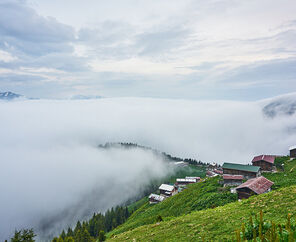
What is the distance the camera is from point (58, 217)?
192125 mm

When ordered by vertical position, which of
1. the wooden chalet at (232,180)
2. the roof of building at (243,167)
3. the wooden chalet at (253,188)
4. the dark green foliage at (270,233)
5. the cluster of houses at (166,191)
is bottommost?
the cluster of houses at (166,191)

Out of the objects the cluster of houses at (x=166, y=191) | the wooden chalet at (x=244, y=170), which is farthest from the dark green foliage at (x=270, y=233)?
the cluster of houses at (x=166, y=191)

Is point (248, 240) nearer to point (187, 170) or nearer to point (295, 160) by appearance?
point (295, 160)

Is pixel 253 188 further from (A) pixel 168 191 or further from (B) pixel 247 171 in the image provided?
(A) pixel 168 191

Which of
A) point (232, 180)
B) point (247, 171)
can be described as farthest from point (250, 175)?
point (232, 180)

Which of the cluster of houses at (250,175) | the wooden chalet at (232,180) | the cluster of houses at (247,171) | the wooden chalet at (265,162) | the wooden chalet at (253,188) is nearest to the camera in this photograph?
the wooden chalet at (253,188)

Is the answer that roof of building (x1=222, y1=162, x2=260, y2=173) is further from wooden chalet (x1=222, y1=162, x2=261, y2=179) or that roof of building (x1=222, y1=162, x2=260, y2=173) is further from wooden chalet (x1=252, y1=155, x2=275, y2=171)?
wooden chalet (x1=252, y1=155, x2=275, y2=171)

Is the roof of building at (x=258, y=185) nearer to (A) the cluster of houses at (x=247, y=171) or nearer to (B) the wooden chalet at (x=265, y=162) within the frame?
(A) the cluster of houses at (x=247, y=171)

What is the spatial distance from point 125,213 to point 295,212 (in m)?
99.8

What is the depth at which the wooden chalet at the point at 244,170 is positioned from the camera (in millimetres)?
53438

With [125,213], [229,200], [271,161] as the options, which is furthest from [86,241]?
[271,161]

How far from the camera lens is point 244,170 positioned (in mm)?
55062

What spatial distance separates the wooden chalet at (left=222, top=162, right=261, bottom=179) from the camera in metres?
53.4

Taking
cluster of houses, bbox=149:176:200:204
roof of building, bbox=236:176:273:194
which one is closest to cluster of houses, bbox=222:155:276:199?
roof of building, bbox=236:176:273:194
